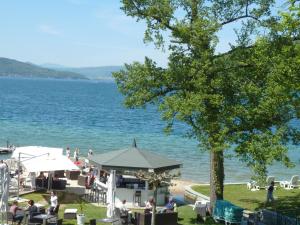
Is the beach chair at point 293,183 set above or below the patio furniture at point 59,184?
above

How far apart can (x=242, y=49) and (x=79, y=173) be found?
1369cm

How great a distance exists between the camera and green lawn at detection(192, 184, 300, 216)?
23.5m

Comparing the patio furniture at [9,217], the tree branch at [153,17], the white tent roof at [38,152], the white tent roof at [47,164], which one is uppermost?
the tree branch at [153,17]

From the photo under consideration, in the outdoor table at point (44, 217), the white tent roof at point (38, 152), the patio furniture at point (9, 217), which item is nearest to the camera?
the outdoor table at point (44, 217)

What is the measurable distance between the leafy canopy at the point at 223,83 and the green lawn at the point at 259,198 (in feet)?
13.6

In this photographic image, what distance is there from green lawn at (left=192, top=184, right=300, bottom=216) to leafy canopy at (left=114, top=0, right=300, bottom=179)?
4.14 m

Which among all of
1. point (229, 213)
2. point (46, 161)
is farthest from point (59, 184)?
point (229, 213)

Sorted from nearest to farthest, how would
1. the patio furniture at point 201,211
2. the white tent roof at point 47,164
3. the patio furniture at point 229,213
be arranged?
the patio furniture at point 229,213 < the patio furniture at point 201,211 < the white tent roof at point 47,164

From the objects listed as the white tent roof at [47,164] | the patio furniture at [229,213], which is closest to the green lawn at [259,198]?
the patio furniture at [229,213]

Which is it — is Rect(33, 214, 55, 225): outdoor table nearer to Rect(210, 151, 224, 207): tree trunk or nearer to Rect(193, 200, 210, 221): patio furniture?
Rect(193, 200, 210, 221): patio furniture

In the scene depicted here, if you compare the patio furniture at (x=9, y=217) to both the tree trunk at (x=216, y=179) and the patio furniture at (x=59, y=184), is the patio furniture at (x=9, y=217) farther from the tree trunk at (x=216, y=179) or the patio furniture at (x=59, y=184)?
the tree trunk at (x=216, y=179)

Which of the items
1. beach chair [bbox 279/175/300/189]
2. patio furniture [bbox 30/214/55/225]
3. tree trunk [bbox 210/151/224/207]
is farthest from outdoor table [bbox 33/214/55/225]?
beach chair [bbox 279/175/300/189]

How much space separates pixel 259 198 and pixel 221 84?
27.2 ft

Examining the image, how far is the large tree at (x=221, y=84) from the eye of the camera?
63.3 ft
